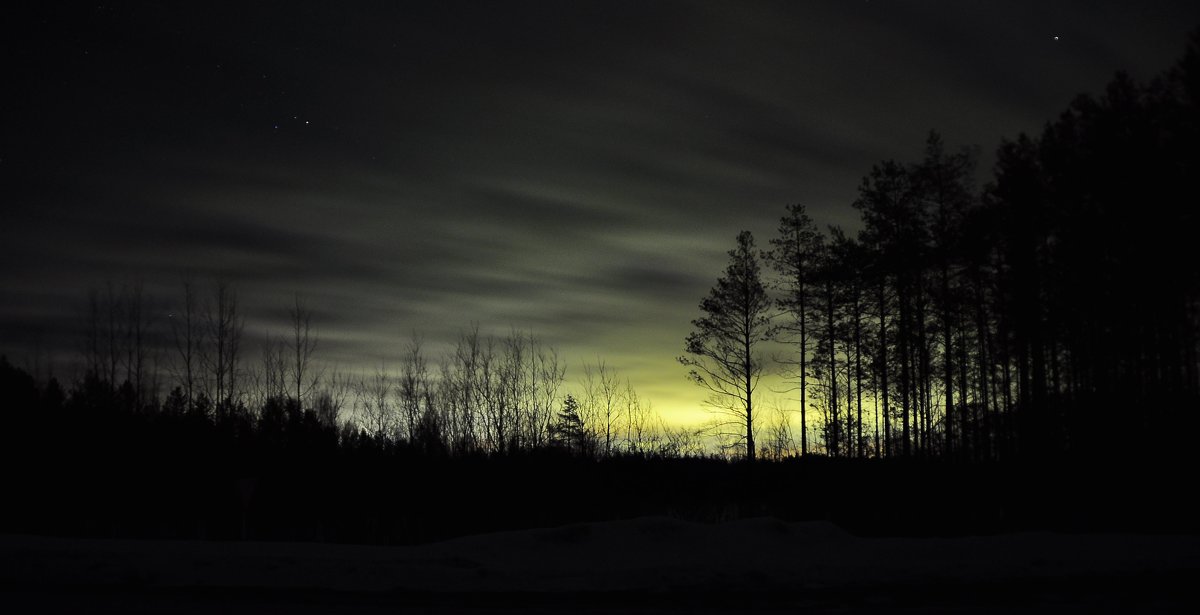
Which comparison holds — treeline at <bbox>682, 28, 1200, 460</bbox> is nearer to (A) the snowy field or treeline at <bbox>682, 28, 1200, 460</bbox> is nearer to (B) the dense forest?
(B) the dense forest

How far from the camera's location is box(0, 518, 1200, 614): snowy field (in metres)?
7.56

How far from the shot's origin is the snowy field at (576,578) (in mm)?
7559

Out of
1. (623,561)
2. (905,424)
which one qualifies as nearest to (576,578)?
(623,561)

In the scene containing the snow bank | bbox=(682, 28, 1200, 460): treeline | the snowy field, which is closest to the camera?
the snowy field

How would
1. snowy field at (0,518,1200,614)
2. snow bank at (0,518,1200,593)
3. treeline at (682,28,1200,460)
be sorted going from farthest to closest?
treeline at (682,28,1200,460), snow bank at (0,518,1200,593), snowy field at (0,518,1200,614)

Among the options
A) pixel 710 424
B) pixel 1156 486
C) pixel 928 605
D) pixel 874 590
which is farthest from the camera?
pixel 710 424

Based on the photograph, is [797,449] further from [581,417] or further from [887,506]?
[887,506]

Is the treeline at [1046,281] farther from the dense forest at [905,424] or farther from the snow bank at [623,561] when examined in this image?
the snow bank at [623,561]

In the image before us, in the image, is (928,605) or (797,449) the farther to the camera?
(797,449)

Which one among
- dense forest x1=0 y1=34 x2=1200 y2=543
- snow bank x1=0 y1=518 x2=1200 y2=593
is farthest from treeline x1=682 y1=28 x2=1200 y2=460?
snow bank x1=0 y1=518 x2=1200 y2=593

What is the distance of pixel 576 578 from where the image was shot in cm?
869

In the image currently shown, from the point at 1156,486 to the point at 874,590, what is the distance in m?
16.3

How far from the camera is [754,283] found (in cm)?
3650

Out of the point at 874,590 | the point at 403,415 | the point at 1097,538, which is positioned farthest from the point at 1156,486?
the point at 403,415
